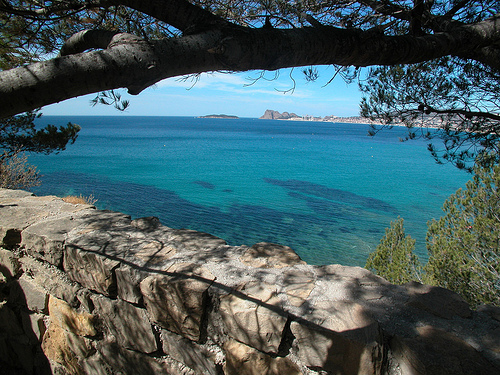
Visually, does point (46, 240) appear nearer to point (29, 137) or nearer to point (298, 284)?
point (298, 284)

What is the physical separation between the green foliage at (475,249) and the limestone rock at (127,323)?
5632mm

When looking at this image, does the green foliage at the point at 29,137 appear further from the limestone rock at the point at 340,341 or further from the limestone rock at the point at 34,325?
the limestone rock at the point at 340,341

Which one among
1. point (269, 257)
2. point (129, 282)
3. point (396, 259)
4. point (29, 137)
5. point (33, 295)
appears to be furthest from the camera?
point (396, 259)

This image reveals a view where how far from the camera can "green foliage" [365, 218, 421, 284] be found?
723 centimetres

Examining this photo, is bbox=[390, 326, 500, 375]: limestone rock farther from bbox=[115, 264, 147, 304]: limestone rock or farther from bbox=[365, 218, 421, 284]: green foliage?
bbox=[365, 218, 421, 284]: green foliage

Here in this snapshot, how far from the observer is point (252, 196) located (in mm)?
20875

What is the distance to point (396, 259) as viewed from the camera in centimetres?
750

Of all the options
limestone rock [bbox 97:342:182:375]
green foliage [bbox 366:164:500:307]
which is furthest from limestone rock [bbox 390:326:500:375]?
green foliage [bbox 366:164:500:307]

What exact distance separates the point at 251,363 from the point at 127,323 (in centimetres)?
78

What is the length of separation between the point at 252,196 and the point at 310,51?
19055mm

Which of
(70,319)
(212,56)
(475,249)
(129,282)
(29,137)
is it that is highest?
(212,56)

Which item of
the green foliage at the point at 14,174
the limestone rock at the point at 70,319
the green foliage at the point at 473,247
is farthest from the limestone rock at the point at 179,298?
the green foliage at the point at 14,174

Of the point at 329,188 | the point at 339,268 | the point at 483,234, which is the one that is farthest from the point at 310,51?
the point at 329,188

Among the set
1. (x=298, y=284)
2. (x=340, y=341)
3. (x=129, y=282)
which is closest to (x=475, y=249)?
(x=298, y=284)
